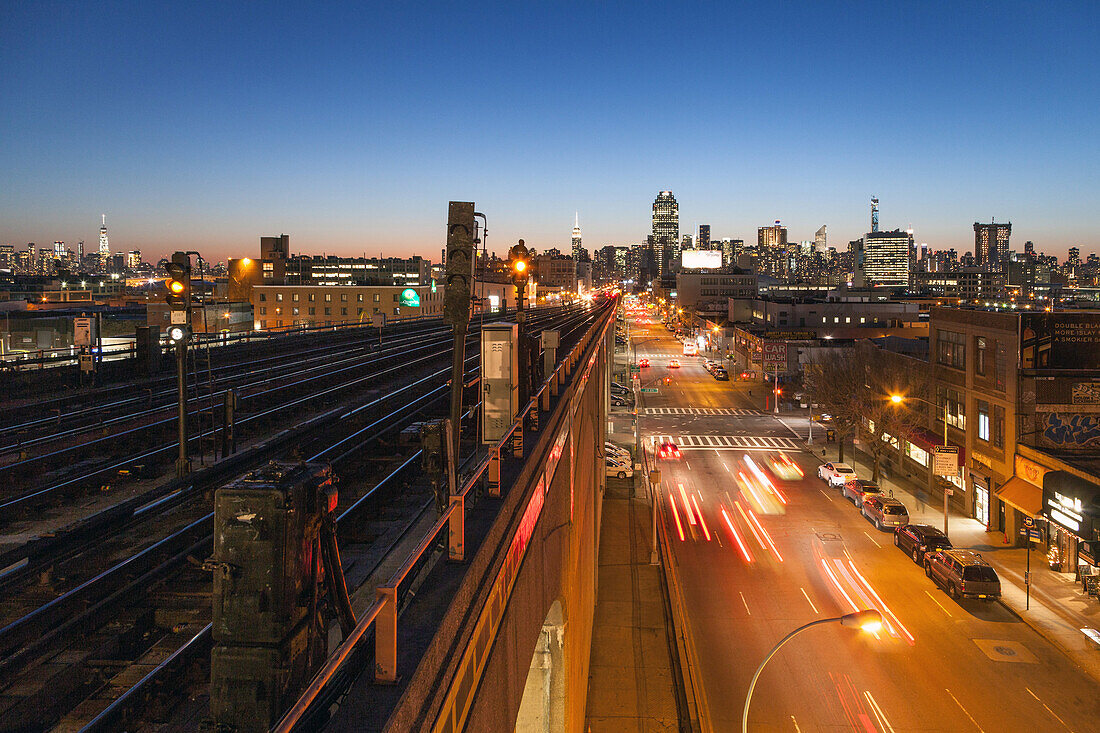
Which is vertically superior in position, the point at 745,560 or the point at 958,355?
the point at 958,355

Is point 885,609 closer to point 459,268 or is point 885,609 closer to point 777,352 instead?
point 459,268

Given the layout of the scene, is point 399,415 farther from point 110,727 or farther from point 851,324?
point 851,324

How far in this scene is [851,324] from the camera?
9350cm

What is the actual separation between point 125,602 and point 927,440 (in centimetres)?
3946

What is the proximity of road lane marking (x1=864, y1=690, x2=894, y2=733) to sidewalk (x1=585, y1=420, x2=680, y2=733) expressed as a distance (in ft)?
16.7

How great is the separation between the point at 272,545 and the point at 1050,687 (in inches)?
890

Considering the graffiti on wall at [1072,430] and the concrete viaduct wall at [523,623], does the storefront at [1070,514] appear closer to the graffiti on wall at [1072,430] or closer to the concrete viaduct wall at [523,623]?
the graffiti on wall at [1072,430]

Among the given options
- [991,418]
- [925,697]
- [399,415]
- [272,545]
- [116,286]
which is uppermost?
[116,286]

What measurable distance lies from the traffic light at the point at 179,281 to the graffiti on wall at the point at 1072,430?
32.3m

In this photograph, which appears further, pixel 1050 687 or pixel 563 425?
pixel 1050 687

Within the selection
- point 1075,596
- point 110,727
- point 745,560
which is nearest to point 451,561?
point 110,727

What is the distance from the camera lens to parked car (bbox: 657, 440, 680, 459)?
45.6 meters

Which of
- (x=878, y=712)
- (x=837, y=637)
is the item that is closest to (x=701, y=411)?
(x=837, y=637)

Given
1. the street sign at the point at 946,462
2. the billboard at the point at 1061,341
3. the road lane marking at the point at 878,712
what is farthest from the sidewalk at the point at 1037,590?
the billboard at the point at 1061,341
